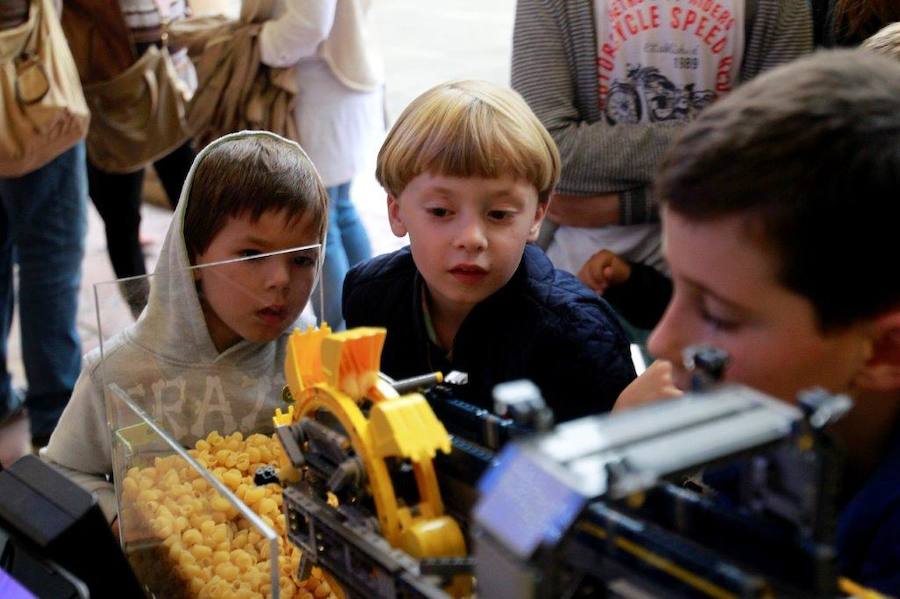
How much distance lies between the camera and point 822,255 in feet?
2.59

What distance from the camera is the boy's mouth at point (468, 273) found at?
1494mm

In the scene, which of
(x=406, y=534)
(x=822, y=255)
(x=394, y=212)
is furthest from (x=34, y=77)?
(x=822, y=255)

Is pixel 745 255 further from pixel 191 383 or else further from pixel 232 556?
pixel 191 383

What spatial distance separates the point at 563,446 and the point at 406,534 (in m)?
0.24

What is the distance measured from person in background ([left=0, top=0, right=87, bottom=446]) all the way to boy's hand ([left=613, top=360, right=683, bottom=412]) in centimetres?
205

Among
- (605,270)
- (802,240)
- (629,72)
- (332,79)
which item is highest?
(802,240)

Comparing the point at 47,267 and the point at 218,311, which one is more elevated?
the point at 218,311

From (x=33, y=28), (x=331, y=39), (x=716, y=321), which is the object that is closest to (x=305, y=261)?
(x=716, y=321)

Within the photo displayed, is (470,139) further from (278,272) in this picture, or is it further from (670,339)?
(670,339)

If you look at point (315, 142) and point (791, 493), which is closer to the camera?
point (791, 493)

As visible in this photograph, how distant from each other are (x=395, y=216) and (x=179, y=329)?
1.39ft

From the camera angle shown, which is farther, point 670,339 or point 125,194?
point 125,194

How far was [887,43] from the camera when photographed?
4.68 ft

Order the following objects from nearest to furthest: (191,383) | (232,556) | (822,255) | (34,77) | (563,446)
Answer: (563,446)
(822,255)
(232,556)
(191,383)
(34,77)
